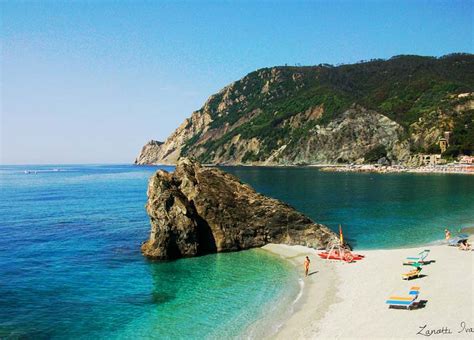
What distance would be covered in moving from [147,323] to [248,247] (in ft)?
58.3

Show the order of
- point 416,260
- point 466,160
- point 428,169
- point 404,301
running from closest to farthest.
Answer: point 404,301 < point 416,260 < point 428,169 < point 466,160

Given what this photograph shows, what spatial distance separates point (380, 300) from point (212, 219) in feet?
63.7

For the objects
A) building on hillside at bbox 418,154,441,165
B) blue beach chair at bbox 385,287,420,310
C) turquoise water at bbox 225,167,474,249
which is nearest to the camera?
blue beach chair at bbox 385,287,420,310

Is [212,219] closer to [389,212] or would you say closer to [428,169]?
[389,212]

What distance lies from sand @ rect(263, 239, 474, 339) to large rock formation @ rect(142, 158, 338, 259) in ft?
19.2

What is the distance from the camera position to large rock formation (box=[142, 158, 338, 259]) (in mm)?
36781

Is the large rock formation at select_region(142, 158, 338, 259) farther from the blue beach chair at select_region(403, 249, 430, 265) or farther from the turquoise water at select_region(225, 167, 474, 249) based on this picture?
the blue beach chair at select_region(403, 249, 430, 265)

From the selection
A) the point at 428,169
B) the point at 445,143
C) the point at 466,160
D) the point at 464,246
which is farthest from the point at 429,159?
the point at 464,246

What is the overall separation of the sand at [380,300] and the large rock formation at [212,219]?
586 centimetres

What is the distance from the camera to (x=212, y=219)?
3944 cm

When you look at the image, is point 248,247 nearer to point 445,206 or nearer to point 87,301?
point 87,301

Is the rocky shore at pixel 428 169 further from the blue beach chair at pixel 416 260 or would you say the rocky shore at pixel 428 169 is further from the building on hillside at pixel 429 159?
the blue beach chair at pixel 416 260

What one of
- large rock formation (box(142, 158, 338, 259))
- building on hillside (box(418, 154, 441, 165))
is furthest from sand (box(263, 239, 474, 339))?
building on hillside (box(418, 154, 441, 165))

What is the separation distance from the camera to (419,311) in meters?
21.1
